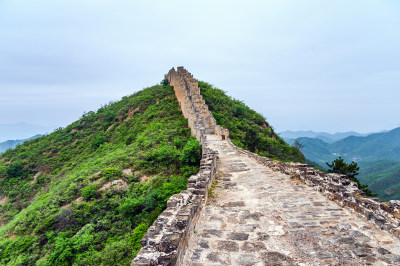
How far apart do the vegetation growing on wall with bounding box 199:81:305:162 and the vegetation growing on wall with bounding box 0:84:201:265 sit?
5.09 meters

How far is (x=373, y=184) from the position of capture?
5506 centimetres

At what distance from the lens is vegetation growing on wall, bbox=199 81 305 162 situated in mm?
22620

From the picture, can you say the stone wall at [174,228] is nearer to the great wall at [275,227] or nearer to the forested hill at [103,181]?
the great wall at [275,227]

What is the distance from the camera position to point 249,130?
2516 cm

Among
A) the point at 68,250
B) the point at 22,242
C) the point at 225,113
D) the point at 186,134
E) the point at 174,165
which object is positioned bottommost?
the point at 22,242

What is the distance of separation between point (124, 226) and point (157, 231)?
8.29 metres

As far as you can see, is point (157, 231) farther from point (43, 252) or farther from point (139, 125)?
point (139, 125)

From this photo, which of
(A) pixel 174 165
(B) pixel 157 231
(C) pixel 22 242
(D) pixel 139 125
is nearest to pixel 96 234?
(C) pixel 22 242

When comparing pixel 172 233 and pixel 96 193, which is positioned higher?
pixel 172 233

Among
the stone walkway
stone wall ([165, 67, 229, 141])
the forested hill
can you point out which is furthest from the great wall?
stone wall ([165, 67, 229, 141])

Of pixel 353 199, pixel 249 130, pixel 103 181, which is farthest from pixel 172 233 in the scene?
pixel 249 130

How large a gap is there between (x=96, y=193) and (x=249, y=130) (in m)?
17.3

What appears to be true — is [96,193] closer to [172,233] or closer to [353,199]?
[172,233]

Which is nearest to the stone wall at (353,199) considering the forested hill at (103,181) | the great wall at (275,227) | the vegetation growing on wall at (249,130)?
the great wall at (275,227)
